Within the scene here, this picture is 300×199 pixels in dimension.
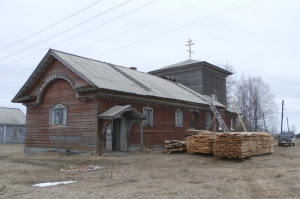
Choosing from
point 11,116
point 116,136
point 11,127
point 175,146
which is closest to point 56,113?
point 116,136

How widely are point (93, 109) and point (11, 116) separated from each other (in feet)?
102

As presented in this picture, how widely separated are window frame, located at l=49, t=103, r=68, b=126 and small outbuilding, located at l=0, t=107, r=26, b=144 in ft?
81.2

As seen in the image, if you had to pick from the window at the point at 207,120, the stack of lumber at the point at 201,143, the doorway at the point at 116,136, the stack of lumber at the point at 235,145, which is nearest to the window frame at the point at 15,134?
the doorway at the point at 116,136

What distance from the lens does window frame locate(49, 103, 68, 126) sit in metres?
18.8

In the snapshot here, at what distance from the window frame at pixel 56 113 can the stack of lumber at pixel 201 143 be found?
763cm

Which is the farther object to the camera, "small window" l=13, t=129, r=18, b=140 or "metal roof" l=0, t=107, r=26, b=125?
"small window" l=13, t=129, r=18, b=140

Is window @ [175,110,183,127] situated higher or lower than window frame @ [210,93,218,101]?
lower

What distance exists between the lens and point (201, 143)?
1666cm

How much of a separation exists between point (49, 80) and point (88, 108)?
4.02 meters

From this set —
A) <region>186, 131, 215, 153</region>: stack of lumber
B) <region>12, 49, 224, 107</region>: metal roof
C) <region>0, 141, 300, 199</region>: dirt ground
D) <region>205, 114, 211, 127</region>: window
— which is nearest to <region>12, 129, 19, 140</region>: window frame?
<region>12, 49, 224, 107</region>: metal roof

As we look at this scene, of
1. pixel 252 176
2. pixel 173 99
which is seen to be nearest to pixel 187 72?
pixel 173 99

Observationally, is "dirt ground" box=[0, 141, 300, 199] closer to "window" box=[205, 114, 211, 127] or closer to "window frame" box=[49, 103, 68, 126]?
"window frame" box=[49, 103, 68, 126]

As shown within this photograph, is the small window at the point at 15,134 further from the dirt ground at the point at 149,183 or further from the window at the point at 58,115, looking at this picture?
the dirt ground at the point at 149,183

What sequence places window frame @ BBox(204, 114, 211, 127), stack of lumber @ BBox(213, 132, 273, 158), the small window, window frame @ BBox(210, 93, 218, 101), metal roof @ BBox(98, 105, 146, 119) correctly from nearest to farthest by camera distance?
stack of lumber @ BBox(213, 132, 273, 158) → metal roof @ BBox(98, 105, 146, 119) → window frame @ BBox(204, 114, 211, 127) → window frame @ BBox(210, 93, 218, 101) → the small window
